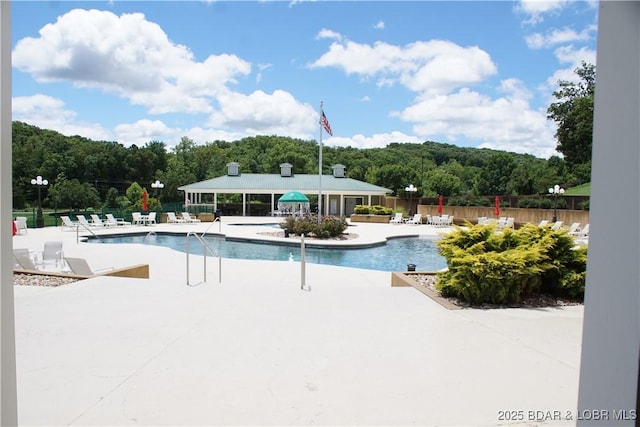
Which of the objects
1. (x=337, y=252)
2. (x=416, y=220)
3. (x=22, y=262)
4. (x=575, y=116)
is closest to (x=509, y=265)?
(x=22, y=262)

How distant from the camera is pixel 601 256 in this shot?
4.56ft

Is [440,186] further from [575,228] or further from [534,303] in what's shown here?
[534,303]

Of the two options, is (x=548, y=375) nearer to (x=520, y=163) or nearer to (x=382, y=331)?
(x=382, y=331)

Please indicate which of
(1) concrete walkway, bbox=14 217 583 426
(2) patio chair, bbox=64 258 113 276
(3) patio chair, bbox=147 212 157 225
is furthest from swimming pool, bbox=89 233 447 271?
(1) concrete walkway, bbox=14 217 583 426

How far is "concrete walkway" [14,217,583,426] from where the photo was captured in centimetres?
302

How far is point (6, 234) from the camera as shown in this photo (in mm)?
1537

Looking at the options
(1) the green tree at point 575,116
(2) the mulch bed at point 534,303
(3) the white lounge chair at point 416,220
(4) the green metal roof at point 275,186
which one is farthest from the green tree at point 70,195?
(2) the mulch bed at point 534,303

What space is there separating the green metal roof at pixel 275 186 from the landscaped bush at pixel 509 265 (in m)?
27.6

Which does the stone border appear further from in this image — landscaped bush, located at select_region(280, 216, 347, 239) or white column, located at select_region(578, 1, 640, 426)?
landscaped bush, located at select_region(280, 216, 347, 239)

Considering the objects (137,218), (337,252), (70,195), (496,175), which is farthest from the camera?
(496,175)

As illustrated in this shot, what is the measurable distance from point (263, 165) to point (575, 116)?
3633 centimetres

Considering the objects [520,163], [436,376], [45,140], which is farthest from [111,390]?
[520,163]

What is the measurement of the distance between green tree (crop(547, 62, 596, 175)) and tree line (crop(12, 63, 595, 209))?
8 cm

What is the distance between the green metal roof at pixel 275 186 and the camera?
34.5 m
